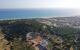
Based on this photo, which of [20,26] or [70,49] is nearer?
[70,49]

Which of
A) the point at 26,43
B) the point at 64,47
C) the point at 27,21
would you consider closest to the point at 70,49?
the point at 64,47

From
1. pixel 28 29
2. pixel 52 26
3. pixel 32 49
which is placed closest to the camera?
pixel 32 49

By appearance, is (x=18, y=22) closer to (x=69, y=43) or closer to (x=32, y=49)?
(x=32, y=49)

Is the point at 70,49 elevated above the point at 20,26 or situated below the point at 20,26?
below

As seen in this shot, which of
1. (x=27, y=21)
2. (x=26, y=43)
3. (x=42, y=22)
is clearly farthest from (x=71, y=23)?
(x=26, y=43)

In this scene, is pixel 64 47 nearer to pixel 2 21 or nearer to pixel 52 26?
pixel 52 26

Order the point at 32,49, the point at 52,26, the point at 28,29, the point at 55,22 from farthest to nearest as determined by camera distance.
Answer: the point at 55,22, the point at 52,26, the point at 28,29, the point at 32,49
